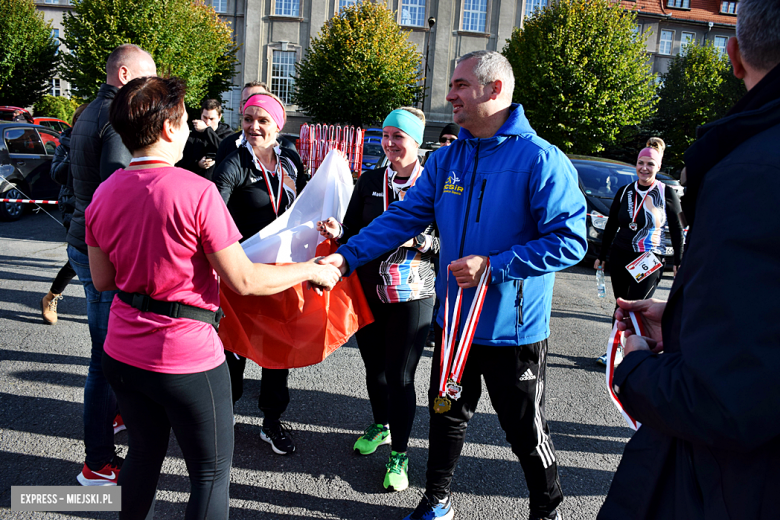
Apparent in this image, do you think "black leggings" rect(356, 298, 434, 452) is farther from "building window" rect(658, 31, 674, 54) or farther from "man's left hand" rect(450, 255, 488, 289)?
"building window" rect(658, 31, 674, 54)

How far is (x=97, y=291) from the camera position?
9.14ft

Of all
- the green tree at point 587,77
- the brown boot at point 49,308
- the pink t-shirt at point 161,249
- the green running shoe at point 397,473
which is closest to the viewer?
the pink t-shirt at point 161,249

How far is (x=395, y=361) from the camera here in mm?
3053

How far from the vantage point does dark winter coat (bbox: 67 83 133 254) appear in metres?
2.67

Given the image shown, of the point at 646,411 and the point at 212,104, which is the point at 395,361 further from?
the point at 212,104

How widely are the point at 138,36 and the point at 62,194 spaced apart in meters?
21.9

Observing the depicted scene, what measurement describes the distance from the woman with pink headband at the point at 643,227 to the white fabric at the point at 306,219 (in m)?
2.80

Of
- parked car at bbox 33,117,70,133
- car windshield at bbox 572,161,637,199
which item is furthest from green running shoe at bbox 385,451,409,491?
parked car at bbox 33,117,70,133

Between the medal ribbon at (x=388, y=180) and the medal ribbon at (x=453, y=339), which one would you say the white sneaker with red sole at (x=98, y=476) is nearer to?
the medal ribbon at (x=453, y=339)

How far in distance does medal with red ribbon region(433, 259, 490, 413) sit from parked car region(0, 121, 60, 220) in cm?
1060

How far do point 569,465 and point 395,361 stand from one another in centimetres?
128

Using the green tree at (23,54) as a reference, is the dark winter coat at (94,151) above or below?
below

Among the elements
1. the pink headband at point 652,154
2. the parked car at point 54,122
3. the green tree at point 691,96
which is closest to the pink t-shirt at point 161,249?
the pink headband at point 652,154

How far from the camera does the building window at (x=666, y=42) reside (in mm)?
37031
